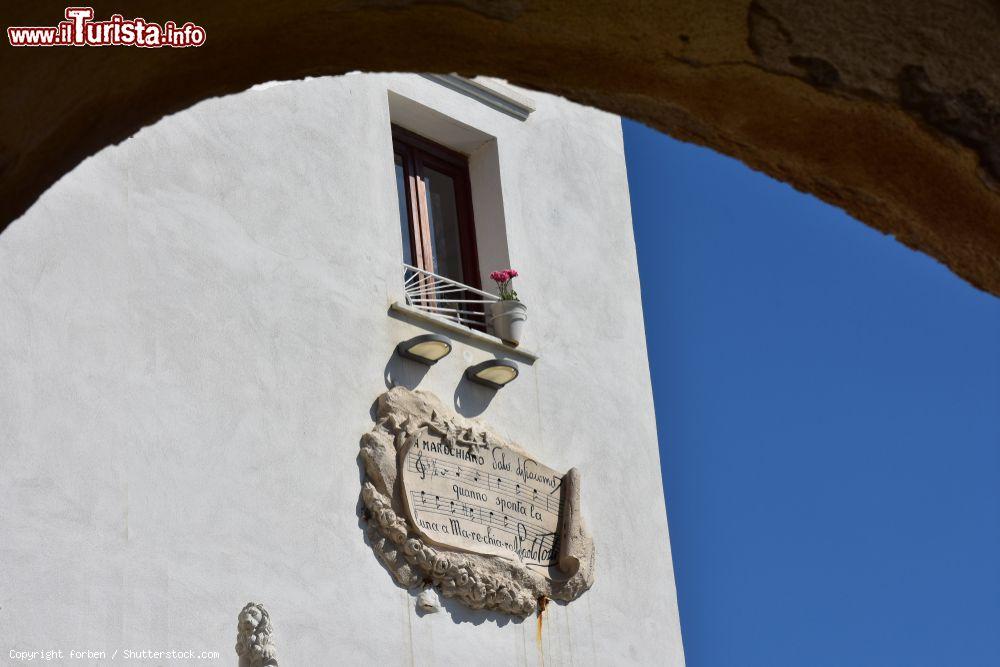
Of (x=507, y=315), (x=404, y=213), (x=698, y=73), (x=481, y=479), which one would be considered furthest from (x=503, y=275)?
(x=698, y=73)

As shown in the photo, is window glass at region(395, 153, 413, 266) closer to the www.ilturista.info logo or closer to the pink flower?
the pink flower

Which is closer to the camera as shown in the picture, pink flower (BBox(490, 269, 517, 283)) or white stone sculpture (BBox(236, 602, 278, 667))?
white stone sculpture (BBox(236, 602, 278, 667))

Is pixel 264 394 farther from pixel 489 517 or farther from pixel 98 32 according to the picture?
pixel 98 32

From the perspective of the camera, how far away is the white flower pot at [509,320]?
1023cm

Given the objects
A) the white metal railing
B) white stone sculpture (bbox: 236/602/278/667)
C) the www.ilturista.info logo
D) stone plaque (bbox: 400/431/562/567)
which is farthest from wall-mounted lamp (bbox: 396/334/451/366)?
the www.ilturista.info logo

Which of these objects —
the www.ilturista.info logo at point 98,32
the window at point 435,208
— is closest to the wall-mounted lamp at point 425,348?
the window at point 435,208

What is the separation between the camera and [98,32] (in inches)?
87.4

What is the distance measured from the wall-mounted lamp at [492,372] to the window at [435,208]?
3.01ft

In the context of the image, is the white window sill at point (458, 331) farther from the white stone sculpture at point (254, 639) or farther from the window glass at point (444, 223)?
the white stone sculpture at point (254, 639)

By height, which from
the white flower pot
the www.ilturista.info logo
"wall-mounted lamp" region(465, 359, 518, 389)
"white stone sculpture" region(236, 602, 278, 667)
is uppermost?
the white flower pot

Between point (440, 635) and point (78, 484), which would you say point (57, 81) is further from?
point (440, 635)

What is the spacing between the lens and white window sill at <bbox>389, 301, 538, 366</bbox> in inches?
378

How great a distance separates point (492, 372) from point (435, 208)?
1582mm

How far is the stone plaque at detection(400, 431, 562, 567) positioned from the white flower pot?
0.82m
